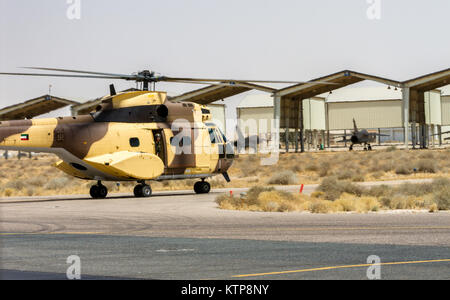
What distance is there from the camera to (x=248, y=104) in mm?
99688

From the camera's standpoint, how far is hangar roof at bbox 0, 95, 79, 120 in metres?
66.7

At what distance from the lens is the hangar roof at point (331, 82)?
2517 inches

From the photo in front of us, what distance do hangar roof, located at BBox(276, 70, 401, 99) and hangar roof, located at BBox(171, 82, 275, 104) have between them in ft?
6.17

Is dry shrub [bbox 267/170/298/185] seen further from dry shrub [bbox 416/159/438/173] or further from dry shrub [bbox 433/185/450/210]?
dry shrub [bbox 433/185/450/210]

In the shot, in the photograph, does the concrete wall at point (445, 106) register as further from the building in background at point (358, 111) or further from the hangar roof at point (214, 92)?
the hangar roof at point (214, 92)

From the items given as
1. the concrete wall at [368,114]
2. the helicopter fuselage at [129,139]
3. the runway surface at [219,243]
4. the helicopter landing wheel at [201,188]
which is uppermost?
the concrete wall at [368,114]

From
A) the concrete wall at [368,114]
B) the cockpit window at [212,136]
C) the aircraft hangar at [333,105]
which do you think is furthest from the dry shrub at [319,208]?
the concrete wall at [368,114]

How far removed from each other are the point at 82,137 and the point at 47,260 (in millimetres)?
17645

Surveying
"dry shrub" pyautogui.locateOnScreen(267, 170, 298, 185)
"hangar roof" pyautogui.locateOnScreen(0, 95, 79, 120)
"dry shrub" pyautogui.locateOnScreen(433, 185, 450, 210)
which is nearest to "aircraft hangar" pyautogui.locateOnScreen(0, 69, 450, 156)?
"hangar roof" pyautogui.locateOnScreen(0, 95, 79, 120)

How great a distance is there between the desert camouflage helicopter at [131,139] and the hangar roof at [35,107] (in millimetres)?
33797
